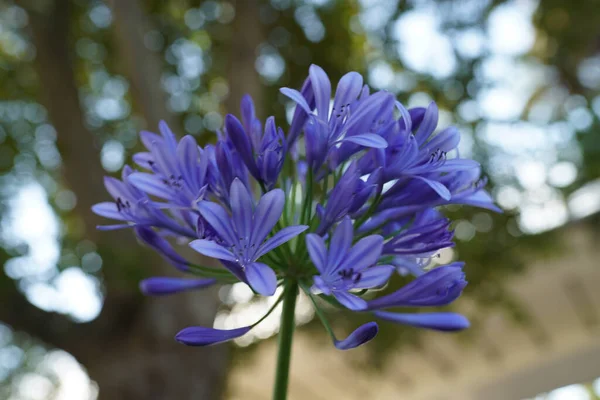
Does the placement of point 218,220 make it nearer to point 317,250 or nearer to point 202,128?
point 317,250

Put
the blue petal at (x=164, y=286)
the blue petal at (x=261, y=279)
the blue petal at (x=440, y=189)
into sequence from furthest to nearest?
the blue petal at (x=164, y=286) → the blue petal at (x=440, y=189) → the blue petal at (x=261, y=279)

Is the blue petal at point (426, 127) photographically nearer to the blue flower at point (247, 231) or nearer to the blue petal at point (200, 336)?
the blue flower at point (247, 231)

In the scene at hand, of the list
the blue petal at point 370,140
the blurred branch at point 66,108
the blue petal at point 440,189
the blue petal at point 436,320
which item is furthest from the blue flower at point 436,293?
the blurred branch at point 66,108

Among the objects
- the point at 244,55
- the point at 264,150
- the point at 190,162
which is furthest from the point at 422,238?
the point at 244,55

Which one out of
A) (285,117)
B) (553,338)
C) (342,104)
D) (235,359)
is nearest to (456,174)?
(342,104)

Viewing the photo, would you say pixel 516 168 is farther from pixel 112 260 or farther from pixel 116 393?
pixel 116 393

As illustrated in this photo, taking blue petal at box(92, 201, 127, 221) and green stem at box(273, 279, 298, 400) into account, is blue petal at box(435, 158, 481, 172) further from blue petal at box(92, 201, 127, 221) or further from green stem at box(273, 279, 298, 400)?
blue petal at box(92, 201, 127, 221)

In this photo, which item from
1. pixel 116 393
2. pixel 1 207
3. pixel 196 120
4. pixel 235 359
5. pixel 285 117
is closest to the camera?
pixel 116 393
